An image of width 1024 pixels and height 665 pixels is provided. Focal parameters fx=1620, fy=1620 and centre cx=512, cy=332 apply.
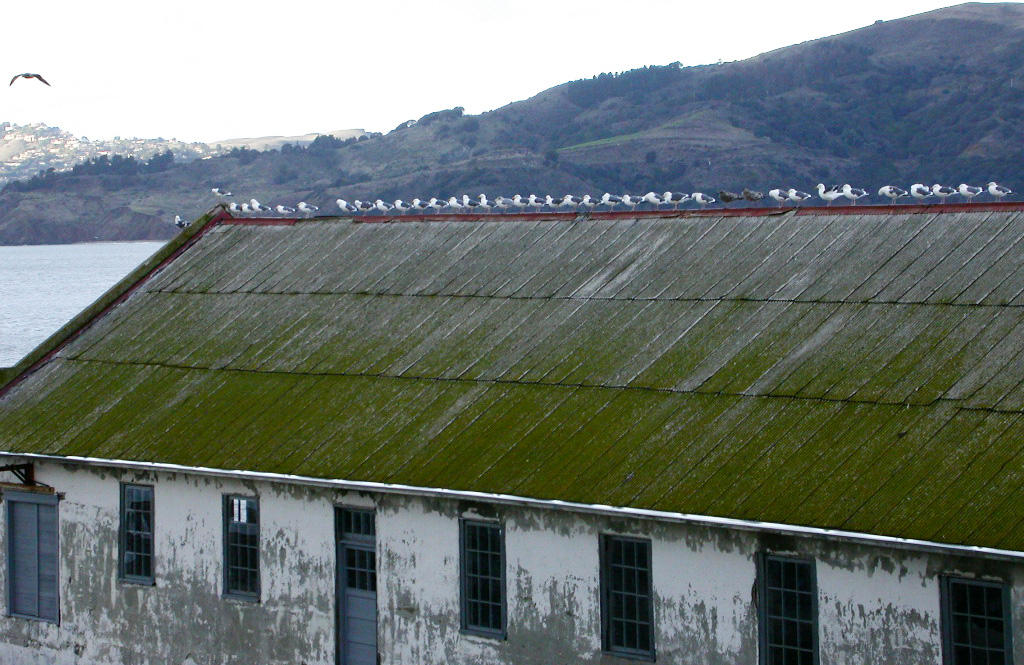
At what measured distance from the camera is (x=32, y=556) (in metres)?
29.7

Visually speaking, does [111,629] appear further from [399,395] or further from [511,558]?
[511,558]

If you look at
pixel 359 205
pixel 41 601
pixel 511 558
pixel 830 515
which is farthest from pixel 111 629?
pixel 359 205

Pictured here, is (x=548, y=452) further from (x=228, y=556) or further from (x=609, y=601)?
(x=228, y=556)

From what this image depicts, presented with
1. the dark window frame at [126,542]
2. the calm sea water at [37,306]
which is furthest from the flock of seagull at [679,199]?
the calm sea water at [37,306]

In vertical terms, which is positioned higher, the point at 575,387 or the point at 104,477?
the point at 575,387

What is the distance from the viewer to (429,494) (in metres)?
24.2

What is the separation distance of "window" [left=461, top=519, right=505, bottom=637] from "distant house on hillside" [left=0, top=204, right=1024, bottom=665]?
45 millimetres

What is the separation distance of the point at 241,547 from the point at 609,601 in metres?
7.22

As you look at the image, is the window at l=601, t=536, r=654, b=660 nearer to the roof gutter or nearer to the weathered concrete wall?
the weathered concrete wall

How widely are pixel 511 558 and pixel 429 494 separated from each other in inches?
62.6

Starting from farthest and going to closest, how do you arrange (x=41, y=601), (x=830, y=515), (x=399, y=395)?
1. (x=41, y=601)
2. (x=399, y=395)
3. (x=830, y=515)

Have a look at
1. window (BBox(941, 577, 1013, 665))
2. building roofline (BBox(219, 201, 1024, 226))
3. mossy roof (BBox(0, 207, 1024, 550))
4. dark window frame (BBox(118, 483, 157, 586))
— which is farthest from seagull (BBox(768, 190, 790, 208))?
dark window frame (BBox(118, 483, 157, 586))

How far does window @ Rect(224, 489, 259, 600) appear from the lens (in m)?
26.9

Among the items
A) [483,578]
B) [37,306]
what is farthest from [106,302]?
[37,306]
